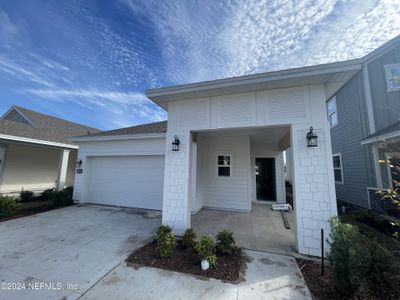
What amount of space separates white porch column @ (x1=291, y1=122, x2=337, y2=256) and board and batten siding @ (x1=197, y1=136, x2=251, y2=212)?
3.72 meters

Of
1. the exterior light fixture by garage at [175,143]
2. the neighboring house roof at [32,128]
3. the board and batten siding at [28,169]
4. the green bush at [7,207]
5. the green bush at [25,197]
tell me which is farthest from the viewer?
the board and batten siding at [28,169]

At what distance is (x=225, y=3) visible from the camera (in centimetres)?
472

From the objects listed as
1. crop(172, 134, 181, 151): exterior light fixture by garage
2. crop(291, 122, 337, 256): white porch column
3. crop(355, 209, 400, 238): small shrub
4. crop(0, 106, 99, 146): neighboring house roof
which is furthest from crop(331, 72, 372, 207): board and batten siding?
crop(0, 106, 99, 146): neighboring house roof

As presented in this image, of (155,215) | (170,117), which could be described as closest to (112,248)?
(155,215)

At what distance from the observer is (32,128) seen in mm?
9648

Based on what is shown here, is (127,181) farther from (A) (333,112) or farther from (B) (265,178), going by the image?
(A) (333,112)

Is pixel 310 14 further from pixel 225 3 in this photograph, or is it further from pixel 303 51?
pixel 225 3

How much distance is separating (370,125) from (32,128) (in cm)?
1683

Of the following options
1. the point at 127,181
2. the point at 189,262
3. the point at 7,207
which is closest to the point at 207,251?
the point at 189,262

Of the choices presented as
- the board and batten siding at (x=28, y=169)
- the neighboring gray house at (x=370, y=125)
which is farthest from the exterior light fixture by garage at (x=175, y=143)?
the board and batten siding at (x=28, y=169)

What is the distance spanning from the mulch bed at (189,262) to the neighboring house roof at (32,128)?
27.3 ft

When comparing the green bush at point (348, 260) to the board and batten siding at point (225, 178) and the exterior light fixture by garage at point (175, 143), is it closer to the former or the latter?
the exterior light fixture by garage at point (175, 143)

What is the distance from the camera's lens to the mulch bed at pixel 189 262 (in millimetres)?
2919

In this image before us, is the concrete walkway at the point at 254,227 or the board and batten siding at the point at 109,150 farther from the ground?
the board and batten siding at the point at 109,150
